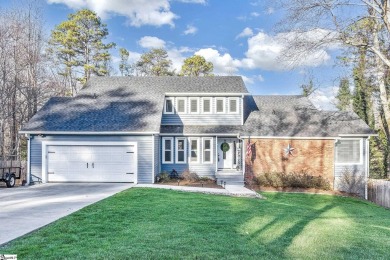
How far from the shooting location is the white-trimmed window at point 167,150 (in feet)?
63.8

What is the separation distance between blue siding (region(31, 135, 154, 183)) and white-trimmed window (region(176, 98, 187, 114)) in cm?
435

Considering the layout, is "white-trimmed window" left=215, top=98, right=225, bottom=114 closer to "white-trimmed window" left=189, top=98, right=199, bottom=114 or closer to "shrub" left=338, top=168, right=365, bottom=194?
"white-trimmed window" left=189, top=98, right=199, bottom=114

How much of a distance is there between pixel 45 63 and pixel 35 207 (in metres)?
22.0

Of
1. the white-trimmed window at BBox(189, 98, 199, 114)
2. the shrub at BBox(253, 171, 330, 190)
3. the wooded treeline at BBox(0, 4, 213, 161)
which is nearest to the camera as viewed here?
the shrub at BBox(253, 171, 330, 190)

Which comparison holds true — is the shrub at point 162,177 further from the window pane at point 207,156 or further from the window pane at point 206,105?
the window pane at point 206,105

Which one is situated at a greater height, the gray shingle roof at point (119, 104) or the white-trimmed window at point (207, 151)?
the gray shingle roof at point (119, 104)

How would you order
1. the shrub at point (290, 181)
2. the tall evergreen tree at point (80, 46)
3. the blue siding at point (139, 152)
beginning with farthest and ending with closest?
the tall evergreen tree at point (80, 46) < the shrub at point (290, 181) < the blue siding at point (139, 152)

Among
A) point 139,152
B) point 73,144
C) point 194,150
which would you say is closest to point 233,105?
point 194,150

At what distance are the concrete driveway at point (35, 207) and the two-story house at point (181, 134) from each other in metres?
3.05

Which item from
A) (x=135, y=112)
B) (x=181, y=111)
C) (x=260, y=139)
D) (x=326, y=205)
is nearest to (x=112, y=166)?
(x=135, y=112)

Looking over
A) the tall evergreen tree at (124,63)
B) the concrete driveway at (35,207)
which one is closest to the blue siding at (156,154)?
the concrete driveway at (35,207)

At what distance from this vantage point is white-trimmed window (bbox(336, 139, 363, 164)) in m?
19.1

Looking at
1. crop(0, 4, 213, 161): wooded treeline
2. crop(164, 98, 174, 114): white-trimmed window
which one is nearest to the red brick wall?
crop(164, 98, 174, 114): white-trimmed window

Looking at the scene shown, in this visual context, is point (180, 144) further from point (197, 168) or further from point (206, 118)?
point (206, 118)
